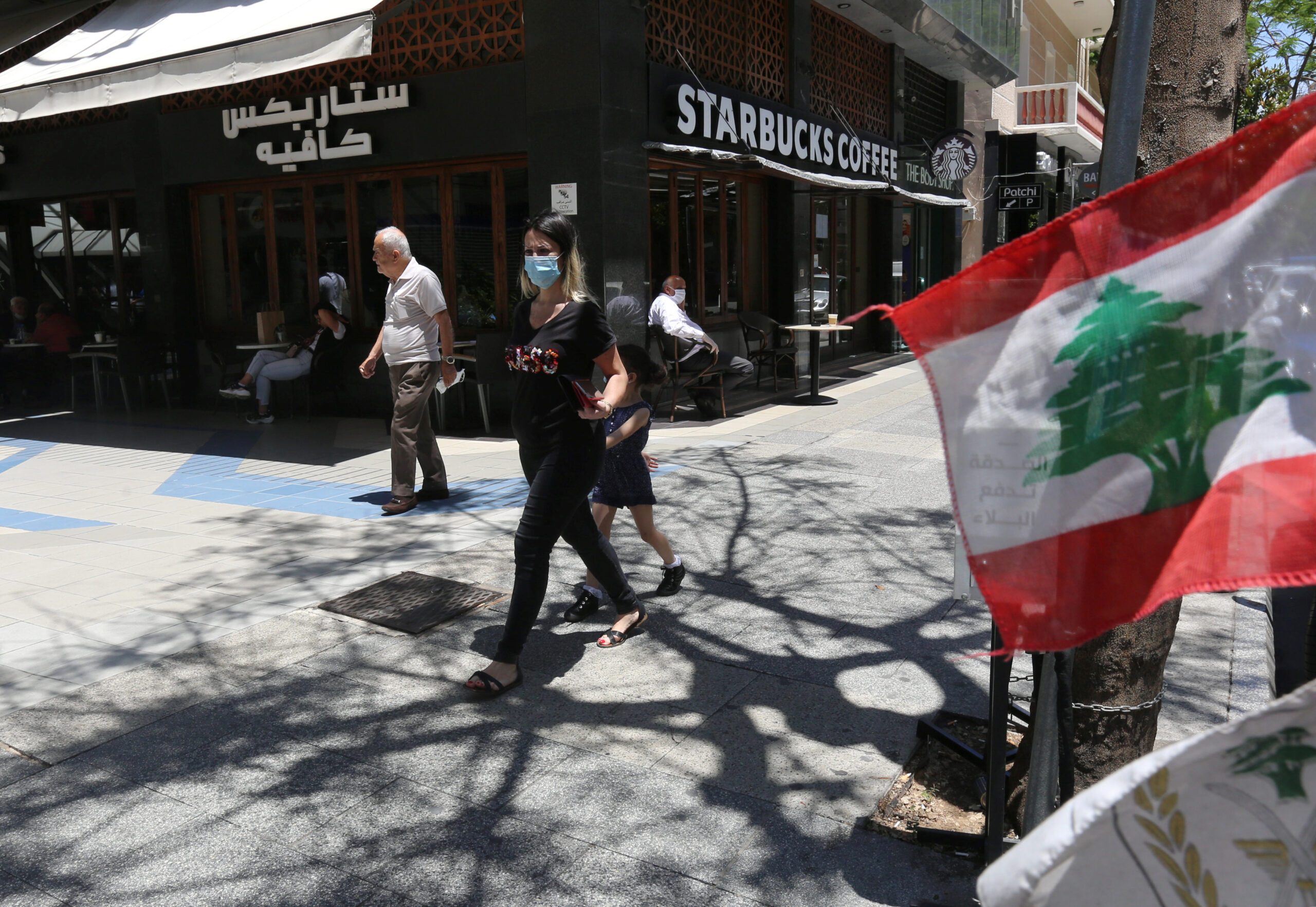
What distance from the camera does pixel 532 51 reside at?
10.4 m

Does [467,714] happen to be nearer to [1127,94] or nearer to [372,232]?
[1127,94]

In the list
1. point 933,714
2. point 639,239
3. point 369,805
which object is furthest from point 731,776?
point 639,239

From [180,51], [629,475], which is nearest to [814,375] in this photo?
[180,51]

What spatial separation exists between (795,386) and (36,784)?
1165 cm

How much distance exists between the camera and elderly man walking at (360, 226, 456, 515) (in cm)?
739

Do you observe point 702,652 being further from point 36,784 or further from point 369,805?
point 36,784

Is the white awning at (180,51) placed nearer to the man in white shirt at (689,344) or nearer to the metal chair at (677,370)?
the man in white shirt at (689,344)

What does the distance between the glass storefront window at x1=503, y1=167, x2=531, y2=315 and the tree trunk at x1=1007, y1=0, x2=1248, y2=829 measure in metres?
8.48

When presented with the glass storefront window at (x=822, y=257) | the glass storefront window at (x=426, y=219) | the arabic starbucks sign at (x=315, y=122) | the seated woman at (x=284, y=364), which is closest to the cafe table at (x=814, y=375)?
the glass storefront window at (x=426, y=219)

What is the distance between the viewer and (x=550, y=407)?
436 centimetres

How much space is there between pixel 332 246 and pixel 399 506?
5.88 meters

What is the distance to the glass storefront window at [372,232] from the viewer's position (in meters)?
11.9

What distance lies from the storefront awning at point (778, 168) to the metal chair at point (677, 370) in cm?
182

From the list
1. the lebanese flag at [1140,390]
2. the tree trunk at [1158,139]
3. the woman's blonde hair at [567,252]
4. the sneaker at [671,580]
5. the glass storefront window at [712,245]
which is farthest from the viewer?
the glass storefront window at [712,245]
